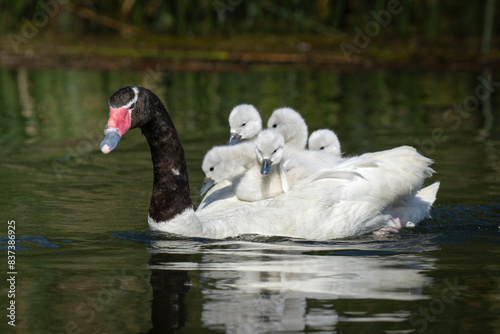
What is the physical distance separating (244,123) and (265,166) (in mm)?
1671

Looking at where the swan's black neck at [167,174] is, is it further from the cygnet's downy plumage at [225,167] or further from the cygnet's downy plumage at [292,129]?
the cygnet's downy plumage at [292,129]

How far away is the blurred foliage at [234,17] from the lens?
23.3m

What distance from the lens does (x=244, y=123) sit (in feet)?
33.1

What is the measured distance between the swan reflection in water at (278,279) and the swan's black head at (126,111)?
1015 millimetres

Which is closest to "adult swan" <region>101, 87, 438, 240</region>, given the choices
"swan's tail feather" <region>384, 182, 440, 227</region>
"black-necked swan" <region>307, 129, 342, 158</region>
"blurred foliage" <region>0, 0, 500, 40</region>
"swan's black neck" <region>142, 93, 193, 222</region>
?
"swan's black neck" <region>142, 93, 193, 222</region>

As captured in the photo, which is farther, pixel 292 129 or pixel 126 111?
pixel 292 129

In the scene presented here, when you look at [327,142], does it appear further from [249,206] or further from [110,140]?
[110,140]

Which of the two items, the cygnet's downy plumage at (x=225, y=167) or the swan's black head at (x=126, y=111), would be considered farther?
the cygnet's downy plumage at (x=225, y=167)

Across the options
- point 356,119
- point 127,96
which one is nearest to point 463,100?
point 356,119

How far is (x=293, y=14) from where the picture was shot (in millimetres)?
23312

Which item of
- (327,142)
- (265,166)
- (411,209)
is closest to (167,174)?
(265,166)

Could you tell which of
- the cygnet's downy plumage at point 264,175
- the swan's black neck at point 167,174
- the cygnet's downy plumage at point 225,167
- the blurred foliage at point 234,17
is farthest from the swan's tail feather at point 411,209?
the blurred foliage at point 234,17

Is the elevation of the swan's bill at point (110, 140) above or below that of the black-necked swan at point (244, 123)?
below

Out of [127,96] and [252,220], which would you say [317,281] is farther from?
[127,96]
